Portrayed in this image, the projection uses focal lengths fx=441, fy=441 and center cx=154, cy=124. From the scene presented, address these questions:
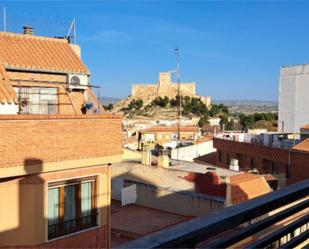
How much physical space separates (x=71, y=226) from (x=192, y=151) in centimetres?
→ 2848

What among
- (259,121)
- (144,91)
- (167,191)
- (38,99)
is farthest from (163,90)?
(38,99)

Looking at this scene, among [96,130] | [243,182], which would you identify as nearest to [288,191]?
[96,130]

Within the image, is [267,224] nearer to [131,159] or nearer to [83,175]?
[83,175]

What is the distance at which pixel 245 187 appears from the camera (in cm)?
1850

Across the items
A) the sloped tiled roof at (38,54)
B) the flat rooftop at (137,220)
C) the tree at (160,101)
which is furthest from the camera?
the tree at (160,101)

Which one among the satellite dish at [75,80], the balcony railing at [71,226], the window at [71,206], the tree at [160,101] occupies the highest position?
the tree at [160,101]

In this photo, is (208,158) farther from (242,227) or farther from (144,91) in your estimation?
(144,91)

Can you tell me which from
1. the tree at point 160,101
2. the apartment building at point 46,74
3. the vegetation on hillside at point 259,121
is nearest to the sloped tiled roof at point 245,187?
the apartment building at point 46,74

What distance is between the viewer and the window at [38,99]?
963 centimetres

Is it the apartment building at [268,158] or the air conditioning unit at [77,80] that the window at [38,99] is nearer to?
the air conditioning unit at [77,80]

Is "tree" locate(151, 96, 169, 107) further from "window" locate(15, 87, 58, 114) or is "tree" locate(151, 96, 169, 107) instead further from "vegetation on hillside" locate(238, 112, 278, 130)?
"window" locate(15, 87, 58, 114)

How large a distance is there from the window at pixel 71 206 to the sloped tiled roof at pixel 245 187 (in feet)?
33.3

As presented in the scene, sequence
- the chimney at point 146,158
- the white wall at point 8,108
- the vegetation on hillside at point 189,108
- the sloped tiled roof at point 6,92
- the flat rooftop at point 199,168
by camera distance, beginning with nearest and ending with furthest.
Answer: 1. the white wall at point 8,108
2. the sloped tiled roof at point 6,92
3. the flat rooftop at point 199,168
4. the chimney at point 146,158
5. the vegetation on hillside at point 189,108

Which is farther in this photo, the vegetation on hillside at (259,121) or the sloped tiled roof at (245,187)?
the vegetation on hillside at (259,121)
